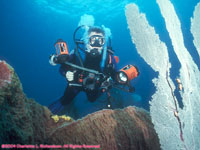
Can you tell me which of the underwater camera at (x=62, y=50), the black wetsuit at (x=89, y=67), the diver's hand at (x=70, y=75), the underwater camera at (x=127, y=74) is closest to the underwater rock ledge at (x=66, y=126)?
the underwater camera at (x=127, y=74)

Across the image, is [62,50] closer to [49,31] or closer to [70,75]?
[70,75]

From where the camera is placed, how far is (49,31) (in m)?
45.4

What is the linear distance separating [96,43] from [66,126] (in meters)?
4.03

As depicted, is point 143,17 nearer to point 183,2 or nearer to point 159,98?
point 159,98

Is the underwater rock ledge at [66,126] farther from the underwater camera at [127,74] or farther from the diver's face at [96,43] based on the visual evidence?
the diver's face at [96,43]

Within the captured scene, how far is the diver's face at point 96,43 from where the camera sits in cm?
532

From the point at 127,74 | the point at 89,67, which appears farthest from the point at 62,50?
the point at 127,74

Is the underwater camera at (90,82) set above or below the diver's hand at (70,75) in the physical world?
below

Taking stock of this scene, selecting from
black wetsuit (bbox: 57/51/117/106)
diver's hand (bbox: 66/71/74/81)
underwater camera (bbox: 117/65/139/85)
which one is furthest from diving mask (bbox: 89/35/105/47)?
underwater camera (bbox: 117/65/139/85)

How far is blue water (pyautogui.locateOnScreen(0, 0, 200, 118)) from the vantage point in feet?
86.5

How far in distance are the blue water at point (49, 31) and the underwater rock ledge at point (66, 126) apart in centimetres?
1816

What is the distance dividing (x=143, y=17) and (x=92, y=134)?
2.58 meters

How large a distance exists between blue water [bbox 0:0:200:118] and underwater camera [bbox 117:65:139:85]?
54.3 feet

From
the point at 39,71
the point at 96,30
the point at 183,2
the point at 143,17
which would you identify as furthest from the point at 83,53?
the point at 39,71
